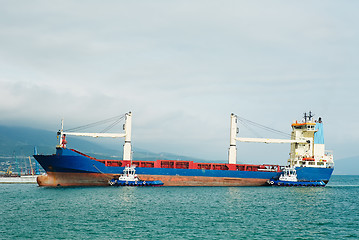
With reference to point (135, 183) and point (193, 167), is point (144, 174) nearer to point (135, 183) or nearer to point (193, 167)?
point (135, 183)

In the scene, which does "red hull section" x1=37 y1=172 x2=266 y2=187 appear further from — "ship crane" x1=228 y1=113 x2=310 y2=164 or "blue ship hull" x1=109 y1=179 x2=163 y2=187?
"ship crane" x1=228 y1=113 x2=310 y2=164

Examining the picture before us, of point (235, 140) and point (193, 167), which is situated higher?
point (235, 140)

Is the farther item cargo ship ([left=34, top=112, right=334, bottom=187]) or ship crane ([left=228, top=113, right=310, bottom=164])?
ship crane ([left=228, top=113, right=310, bottom=164])

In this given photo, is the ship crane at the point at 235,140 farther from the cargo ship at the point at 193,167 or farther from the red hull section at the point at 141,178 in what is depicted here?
the red hull section at the point at 141,178

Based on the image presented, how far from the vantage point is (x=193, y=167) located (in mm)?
60031

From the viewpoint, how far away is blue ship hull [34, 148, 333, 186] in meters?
53.4

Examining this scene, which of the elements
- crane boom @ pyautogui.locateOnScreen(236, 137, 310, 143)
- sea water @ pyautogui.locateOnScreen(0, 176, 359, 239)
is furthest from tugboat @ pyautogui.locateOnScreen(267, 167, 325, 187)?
sea water @ pyautogui.locateOnScreen(0, 176, 359, 239)

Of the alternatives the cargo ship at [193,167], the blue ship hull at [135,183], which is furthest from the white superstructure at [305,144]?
the blue ship hull at [135,183]

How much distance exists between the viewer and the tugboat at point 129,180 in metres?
55.1

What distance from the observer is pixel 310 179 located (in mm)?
62406

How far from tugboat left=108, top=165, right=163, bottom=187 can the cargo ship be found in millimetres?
693

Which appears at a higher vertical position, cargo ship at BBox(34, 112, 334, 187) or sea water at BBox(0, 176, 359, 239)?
cargo ship at BBox(34, 112, 334, 187)

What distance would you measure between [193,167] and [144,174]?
26.5 feet

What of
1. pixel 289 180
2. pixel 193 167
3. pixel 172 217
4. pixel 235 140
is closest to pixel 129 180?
pixel 193 167
